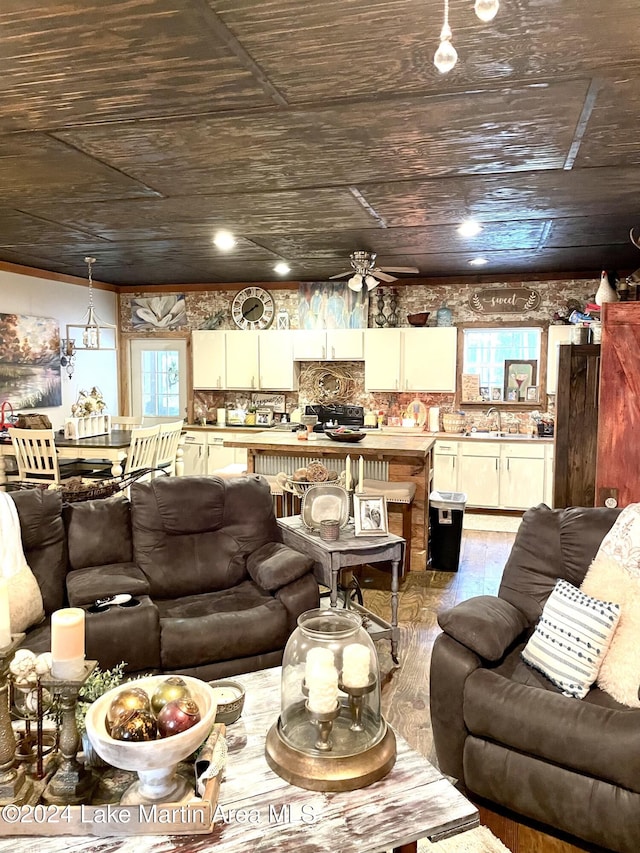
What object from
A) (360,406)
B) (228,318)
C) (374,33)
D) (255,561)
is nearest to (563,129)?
(374,33)

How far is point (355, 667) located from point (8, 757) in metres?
0.96

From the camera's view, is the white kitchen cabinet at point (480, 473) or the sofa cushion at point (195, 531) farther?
the white kitchen cabinet at point (480, 473)

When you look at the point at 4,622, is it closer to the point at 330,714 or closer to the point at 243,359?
the point at 330,714

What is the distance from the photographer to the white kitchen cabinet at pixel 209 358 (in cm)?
816

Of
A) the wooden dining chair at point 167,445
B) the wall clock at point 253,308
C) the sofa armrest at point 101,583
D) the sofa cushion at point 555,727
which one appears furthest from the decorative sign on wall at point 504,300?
the sofa cushion at point 555,727

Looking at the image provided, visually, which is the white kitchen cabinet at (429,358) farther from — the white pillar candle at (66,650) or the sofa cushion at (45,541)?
the white pillar candle at (66,650)

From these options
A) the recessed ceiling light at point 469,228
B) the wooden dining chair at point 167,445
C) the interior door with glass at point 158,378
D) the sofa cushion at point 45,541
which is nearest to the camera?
the sofa cushion at point 45,541

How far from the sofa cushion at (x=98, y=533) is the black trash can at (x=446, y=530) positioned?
108 inches

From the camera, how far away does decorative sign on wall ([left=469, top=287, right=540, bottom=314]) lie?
7.37m

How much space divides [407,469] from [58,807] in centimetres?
392

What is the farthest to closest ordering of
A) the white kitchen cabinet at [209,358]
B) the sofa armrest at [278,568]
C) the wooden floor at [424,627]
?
the white kitchen cabinet at [209,358] → the sofa armrest at [278,568] → the wooden floor at [424,627]

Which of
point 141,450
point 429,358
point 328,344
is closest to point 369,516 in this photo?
point 141,450

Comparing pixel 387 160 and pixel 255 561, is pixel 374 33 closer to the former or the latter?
pixel 387 160

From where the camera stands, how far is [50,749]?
1892 mm
